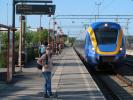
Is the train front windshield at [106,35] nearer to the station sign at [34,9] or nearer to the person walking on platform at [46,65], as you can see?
the station sign at [34,9]

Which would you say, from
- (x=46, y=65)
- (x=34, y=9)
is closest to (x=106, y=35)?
(x=34, y=9)

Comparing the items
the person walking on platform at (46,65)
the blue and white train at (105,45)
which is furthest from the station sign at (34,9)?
the person walking on platform at (46,65)

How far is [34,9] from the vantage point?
3055cm

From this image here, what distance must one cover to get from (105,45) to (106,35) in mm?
892

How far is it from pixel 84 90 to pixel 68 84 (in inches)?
100

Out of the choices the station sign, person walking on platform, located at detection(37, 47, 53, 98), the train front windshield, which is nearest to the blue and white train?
the train front windshield

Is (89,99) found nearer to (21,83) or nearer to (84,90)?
(84,90)

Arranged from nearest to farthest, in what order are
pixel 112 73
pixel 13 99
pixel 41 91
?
pixel 13 99 → pixel 41 91 → pixel 112 73

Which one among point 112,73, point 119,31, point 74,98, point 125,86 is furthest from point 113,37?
point 74,98

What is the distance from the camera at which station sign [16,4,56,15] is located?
96.1ft

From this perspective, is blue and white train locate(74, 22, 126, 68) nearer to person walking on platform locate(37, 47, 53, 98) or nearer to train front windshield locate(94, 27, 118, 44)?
train front windshield locate(94, 27, 118, 44)

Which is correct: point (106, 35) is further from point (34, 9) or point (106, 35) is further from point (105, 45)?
point (34, 9)

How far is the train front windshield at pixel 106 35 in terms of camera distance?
1168 inches

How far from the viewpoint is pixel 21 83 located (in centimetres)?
2066
